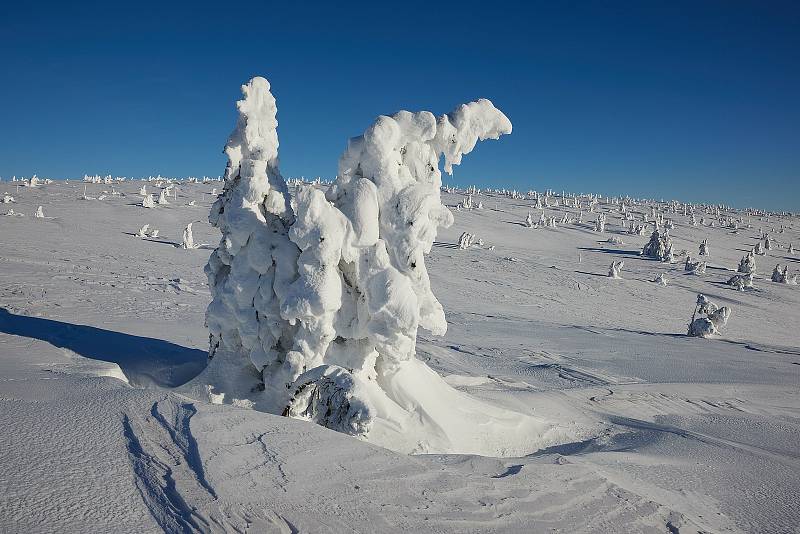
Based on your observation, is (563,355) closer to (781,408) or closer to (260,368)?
(781,408)

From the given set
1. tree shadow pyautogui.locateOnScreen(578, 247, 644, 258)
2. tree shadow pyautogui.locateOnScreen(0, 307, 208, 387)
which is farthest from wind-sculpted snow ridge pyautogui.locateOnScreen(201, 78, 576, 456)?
tree shadow pyautogui.locateOnScreen(578, 247, 644, 258)

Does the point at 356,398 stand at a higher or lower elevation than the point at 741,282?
lower

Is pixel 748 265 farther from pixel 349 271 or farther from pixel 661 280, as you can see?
pixel 349 271

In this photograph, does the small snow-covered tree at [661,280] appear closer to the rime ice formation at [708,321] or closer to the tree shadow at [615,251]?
the tree shadow at [615,251]

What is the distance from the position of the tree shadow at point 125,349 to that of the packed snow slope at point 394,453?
0.17ft

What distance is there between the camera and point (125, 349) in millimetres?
9898

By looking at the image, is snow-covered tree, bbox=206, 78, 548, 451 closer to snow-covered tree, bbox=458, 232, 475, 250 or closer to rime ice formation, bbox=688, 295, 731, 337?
rime ice formation, bbox=688, 295, 731, 337

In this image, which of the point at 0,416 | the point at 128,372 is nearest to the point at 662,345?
the point at 128,372

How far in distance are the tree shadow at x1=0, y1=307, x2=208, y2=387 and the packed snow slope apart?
2.1 inches

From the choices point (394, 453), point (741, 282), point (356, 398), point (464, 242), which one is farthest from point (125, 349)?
point (741, 282)

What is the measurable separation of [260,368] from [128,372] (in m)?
2.64

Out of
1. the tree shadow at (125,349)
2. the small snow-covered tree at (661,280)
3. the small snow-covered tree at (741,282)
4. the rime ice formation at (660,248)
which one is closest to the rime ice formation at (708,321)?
the small snow-covered tree at (661,280)

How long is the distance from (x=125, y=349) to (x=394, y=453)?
297 inches

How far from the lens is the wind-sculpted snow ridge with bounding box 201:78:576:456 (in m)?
7.38
